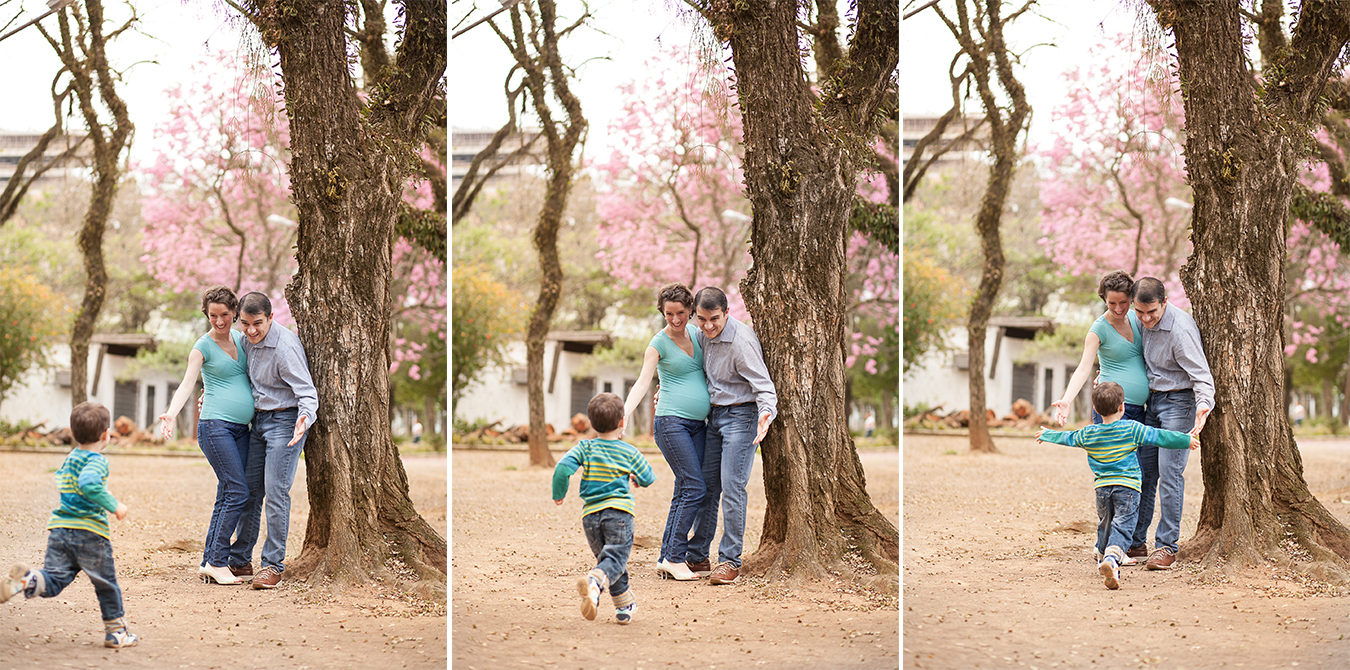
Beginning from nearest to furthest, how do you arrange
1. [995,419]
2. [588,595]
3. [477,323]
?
[588,595]
[477,323]
[995,419]

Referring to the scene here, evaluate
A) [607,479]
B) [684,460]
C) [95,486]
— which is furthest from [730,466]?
[95,486]

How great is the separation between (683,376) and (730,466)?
1.32 feet

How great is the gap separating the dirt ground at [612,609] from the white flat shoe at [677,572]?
29 mm

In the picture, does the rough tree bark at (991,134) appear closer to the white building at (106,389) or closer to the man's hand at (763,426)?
the man's hand at (763,426)

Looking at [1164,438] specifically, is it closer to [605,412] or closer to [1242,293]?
[1242,293]

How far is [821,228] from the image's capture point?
4.20 m

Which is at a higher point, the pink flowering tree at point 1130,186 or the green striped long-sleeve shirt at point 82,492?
the pink flowering tree at point 1130,186

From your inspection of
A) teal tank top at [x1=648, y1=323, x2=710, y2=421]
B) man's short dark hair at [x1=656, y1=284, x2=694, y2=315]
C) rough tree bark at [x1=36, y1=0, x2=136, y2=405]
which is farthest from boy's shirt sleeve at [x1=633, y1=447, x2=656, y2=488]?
rough tree bark at [x1=36, y1=0, x2=136, y2=405]

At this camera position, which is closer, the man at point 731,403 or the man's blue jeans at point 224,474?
the man at point 731,403

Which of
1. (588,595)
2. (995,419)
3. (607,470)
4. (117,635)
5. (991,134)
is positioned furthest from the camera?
(991,134)

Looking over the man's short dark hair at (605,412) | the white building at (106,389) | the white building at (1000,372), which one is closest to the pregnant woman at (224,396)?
the white building at (106,389)

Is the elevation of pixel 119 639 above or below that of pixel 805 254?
below

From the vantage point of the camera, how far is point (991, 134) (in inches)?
217

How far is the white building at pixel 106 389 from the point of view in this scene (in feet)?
18.1
